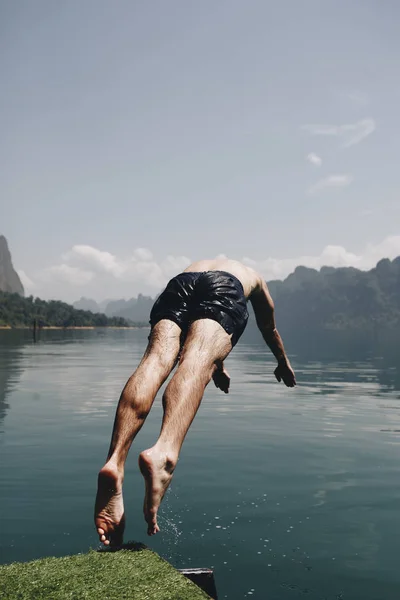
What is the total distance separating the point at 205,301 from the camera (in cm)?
541

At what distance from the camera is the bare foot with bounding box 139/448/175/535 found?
4.25 metres

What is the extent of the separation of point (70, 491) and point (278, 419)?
42.2ft

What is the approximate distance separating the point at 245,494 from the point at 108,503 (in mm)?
9025

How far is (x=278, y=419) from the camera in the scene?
24.3 m

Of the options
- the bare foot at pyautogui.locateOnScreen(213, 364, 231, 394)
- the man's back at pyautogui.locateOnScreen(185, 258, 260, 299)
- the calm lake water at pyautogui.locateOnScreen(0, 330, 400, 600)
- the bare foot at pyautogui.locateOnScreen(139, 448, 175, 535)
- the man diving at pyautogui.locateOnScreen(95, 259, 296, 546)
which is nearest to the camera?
the bare foot at pyautogui.locateOnScreen(139, 448, 175, 535)

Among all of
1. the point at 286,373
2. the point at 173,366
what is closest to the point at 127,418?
the point at 173,366

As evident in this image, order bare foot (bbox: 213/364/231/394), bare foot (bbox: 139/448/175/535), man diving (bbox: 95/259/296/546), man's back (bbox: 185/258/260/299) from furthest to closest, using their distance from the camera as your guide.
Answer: bare foot (bbox: 213/364/231/394)
man's back (bbox: 185/258/260/299)
man diving (bbox: 95/259/296/546)
bare foot (bbox: 139/448/175/535)

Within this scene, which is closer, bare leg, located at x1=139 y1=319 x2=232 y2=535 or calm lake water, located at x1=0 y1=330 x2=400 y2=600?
bare leg, located at x1=139 y1=319 x2=232 y2=535

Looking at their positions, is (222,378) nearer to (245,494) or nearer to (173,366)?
(173,366)

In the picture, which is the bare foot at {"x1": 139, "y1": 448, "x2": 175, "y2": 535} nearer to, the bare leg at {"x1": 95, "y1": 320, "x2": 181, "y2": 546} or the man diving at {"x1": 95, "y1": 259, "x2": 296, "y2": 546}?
the man diving at {"x1": 95, "y1": 259, "x2": 296, "y2": 546}

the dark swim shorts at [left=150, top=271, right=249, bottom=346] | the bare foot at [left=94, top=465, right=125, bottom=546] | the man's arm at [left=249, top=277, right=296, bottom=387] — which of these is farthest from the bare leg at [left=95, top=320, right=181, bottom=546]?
the man's arm at [left=249, top=277, right=296, bottom=387]

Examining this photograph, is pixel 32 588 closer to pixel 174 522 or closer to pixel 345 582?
pixel 345 582

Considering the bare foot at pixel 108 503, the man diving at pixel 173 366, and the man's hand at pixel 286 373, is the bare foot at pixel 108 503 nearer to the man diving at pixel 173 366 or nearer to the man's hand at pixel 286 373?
the man diving at pixel 173 366

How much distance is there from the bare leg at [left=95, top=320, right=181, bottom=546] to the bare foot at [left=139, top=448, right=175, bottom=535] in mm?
299
